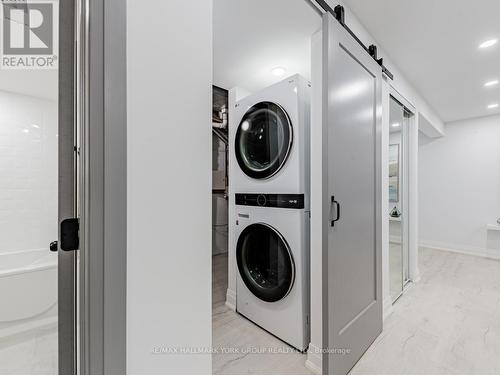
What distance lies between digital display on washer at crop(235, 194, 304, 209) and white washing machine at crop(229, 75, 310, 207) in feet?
0.13

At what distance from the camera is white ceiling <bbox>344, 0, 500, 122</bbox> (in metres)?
1.56

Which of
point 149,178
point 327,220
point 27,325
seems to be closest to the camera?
point 149,178

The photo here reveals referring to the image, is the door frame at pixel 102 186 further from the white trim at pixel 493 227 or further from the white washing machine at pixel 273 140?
the white trim at pixel 493 227

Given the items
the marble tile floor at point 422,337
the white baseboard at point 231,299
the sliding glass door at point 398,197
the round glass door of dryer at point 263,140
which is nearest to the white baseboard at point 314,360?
the marble tile floor at point 422,337

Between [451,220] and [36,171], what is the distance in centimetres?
635

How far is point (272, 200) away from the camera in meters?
1.77

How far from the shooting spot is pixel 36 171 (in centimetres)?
201

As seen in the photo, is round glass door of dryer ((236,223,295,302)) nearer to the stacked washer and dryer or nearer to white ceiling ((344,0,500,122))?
the stacked washer and dryer

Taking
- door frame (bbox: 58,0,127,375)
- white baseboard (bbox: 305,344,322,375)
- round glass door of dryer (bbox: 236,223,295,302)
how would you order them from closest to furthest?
door frame (bbox: 58,0,127,375)
white baseboard (bbox: 305,344,322,375)
round glass door of dryer (bbox: 236,223,295,302)

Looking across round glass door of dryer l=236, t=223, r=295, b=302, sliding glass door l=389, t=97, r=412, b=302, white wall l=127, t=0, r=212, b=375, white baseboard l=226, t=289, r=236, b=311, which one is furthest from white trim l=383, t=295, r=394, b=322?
white wall l=127, t=0, r=212, b=375

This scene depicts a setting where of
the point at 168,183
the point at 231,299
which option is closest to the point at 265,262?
the point at 231,299

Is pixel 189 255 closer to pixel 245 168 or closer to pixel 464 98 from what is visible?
pixel 245 168

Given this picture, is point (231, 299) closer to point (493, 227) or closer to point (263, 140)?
point (263, 140)

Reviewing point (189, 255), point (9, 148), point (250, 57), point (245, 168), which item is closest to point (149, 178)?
point (189, 255)
